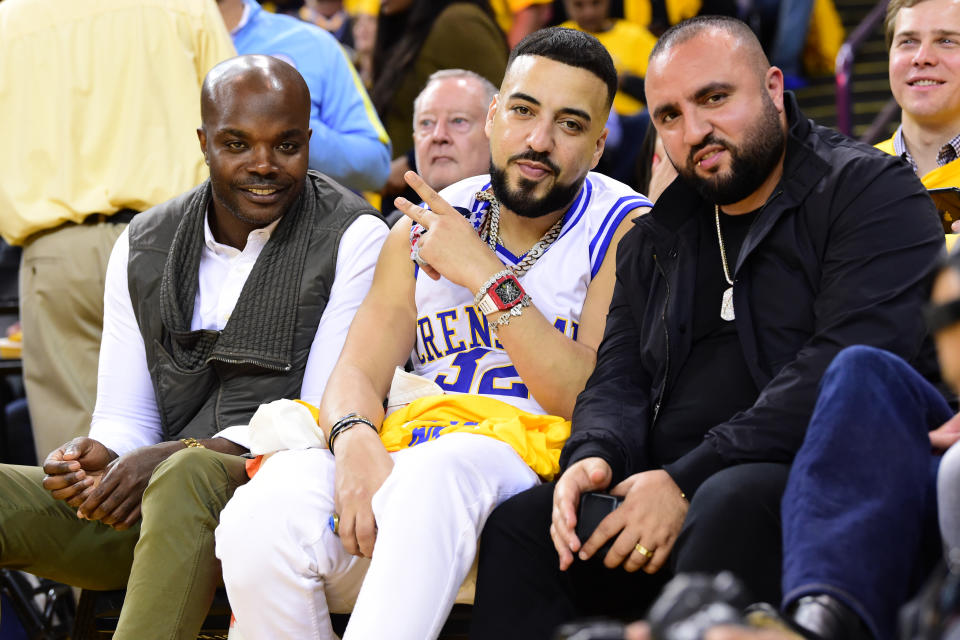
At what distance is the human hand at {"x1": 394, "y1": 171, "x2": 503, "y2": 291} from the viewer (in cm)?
276

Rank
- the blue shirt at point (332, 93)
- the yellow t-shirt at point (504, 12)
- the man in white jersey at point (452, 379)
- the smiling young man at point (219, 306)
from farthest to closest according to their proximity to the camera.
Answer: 1. the yellow t-shirt at point (504, 12)
2. the blue shirt at point (332, 93)
3. the smiling young man at point (219, 306)
4. the man in white jersey at point (452, 379)

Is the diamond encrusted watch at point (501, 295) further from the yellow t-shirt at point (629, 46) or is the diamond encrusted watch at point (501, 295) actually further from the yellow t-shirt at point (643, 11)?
the yellow t-shirt at point (643, 11)

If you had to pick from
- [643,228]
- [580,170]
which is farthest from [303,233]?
[643,228]

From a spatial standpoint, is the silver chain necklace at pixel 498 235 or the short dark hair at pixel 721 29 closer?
the short dark hair at pixel 721 29

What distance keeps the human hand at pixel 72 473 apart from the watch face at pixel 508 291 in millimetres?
1041

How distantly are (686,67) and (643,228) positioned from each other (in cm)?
37

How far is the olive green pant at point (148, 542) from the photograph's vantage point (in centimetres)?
250

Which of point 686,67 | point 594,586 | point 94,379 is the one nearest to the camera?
point 594,586

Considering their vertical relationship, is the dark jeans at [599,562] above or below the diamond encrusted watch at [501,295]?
below

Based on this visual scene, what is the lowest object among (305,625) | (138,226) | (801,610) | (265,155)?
(305,625)

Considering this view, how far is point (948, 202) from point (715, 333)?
84 cm

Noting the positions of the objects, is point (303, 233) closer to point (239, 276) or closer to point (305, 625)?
point (239, 276)

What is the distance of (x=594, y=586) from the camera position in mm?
2430

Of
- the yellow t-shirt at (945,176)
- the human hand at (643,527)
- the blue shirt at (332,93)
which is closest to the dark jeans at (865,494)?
the human hand at (643,527)
